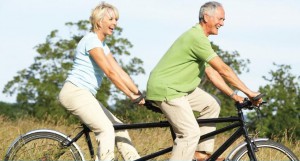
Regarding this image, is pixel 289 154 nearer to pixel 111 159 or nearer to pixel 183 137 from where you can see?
pixel 183 137

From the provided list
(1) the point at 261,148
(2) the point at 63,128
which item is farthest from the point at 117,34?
(1) the point at 261,148

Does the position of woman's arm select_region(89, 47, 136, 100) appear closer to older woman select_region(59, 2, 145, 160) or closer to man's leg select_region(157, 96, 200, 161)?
older woman select_region(59, 2, 145, 160)

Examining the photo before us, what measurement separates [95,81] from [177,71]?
0.77 meters

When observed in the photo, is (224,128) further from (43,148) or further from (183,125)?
(43,148)

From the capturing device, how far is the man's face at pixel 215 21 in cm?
647

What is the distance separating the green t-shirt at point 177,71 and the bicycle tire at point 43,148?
40.8 inches

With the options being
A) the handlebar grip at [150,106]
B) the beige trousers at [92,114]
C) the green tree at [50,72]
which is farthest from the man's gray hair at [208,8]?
the green tree at [50,72]

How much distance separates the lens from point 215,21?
648 cm

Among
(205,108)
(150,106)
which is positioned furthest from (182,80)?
(205,108)

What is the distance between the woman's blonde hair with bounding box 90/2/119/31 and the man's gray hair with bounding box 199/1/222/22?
0.78 m

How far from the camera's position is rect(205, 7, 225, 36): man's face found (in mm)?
6469

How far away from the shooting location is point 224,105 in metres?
42.9

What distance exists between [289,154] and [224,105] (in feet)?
119

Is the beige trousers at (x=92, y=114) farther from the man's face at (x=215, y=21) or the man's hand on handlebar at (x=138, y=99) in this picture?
the man's face at (x=215, y=21)
